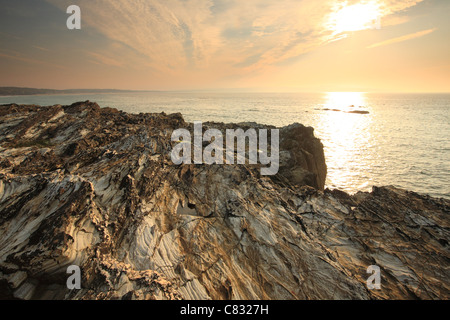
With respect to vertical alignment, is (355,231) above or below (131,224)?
below

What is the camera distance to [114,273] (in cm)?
712

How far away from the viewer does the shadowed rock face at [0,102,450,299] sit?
23.5 ft

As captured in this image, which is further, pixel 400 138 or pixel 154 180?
pixel 400 138

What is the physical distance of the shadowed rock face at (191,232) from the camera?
7148mm

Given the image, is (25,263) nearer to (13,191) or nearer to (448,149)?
(13,191)

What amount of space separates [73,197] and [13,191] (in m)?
3.57

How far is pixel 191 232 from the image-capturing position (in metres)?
9.50

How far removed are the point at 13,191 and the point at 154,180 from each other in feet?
21.7

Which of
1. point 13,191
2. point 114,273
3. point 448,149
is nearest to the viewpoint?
point 114,273

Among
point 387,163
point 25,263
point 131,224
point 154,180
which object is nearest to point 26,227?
point 25,263
